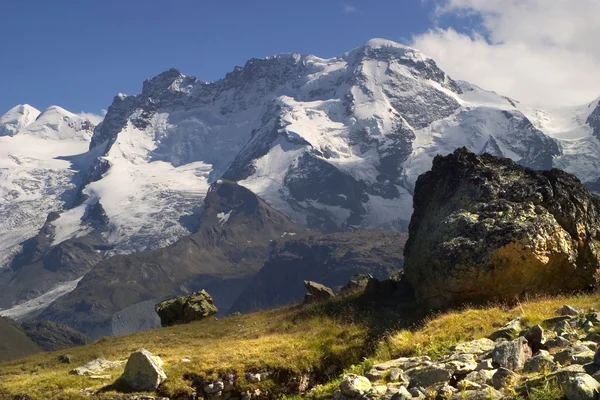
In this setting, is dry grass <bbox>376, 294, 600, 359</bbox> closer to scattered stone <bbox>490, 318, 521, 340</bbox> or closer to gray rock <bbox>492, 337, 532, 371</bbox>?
scattered stone <bbox>490, 318, 521, 340</bbox>

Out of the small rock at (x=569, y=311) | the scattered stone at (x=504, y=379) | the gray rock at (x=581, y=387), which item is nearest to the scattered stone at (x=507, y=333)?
the small rock at (x=569, y=311)

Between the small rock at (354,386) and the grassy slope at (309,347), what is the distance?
1.99 meters

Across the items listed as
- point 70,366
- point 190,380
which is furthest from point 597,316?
point 70,366

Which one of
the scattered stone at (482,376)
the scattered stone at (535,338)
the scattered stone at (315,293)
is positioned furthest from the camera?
the scattered stone at (315,293)

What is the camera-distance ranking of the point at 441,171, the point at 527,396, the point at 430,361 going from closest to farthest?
the point at 527,396
the point at 430,361
the point at 441,171

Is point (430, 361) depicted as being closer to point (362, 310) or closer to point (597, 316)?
point (597, 316)

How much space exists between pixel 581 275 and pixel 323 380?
1617cm

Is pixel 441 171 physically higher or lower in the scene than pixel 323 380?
higher

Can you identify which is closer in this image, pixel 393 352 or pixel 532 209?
pixel 393 352

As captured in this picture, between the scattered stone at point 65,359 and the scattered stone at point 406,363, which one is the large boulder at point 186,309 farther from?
the scattered stone at point 406,363

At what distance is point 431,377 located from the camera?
16422 millimetres

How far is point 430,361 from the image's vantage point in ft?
62.1

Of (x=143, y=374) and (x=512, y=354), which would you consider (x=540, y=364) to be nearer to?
(x=512, y=354)

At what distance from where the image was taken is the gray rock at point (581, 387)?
42.8 feet
